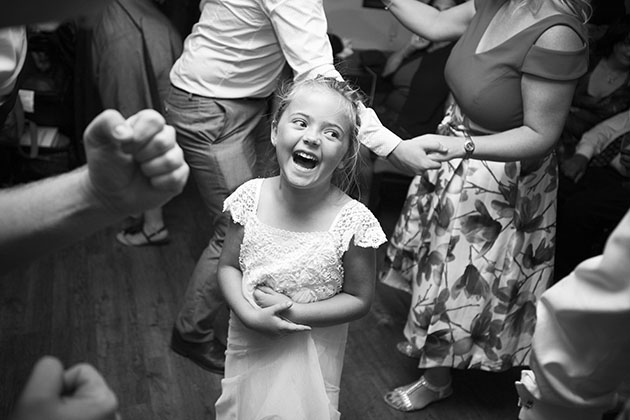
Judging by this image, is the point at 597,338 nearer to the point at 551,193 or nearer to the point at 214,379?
the point at 551,193

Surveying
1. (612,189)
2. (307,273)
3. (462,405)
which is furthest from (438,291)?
(612,189)

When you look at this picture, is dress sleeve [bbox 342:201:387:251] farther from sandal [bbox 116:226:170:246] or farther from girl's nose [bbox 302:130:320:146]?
sandal [bbox 116:226:170:246]

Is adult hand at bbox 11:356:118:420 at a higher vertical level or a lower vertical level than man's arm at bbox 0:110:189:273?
lower

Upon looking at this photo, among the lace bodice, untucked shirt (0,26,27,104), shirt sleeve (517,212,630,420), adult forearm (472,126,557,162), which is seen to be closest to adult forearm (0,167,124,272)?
shirt sleeve (517,212,630,420)

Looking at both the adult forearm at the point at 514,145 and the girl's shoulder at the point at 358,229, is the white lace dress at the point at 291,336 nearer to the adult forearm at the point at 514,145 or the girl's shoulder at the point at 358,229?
the girl's shoulder at the point at 358,229

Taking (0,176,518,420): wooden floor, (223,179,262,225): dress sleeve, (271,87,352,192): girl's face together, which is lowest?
(0,176,518,420): wooden floor

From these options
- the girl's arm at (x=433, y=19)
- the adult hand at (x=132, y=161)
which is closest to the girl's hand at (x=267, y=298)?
the adult hand at (x=132, y=161)

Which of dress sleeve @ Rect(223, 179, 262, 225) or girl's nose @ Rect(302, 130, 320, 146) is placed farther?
dress sleeve @ Rect(223, 179, 262, 225)

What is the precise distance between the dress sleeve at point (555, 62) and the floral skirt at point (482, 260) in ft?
1.04

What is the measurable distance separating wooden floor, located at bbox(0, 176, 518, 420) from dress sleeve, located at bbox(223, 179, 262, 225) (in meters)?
0.83

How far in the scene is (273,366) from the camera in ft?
5.16

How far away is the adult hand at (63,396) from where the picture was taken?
2.27ft

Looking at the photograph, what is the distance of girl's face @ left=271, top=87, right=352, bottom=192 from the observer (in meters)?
1.53

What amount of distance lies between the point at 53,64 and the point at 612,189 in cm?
267
